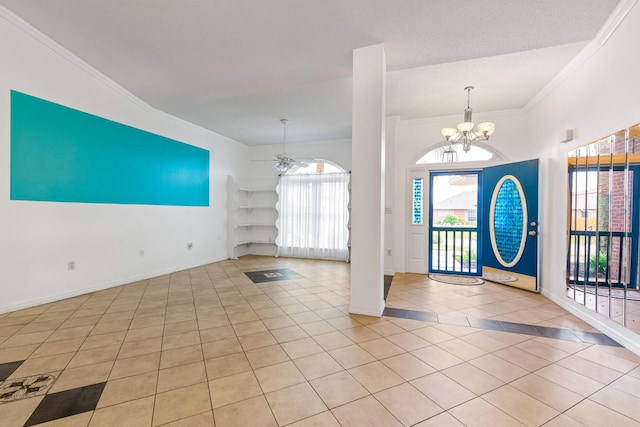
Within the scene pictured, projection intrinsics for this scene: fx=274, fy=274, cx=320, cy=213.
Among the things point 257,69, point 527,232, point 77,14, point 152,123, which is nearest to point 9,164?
point 77,14

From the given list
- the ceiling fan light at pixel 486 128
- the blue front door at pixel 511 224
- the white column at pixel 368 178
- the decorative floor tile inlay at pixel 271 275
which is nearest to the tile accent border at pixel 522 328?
the white column at pixel 368 178

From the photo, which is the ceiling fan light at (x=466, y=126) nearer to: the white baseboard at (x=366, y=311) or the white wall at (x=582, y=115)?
the white wall at (x=582, y=115)

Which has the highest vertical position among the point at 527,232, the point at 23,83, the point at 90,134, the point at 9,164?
the point at 23,83

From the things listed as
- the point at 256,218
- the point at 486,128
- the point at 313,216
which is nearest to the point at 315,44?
the point at 486,128

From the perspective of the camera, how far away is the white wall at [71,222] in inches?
122

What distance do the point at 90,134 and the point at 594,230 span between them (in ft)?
21.5

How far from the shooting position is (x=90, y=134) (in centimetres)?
401

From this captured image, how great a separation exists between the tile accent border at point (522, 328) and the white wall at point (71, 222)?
13.9 feet

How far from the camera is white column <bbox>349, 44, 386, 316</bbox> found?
3.15 meters

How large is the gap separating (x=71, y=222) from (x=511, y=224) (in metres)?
6.80

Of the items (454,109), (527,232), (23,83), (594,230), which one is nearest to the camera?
(594,230)

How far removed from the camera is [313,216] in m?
7.34

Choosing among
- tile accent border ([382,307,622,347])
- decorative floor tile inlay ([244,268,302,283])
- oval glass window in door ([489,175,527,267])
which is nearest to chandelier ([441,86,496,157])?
oval glass window in door ([489,175,527,267])

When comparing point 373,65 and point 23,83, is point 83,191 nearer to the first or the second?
point 23,83
